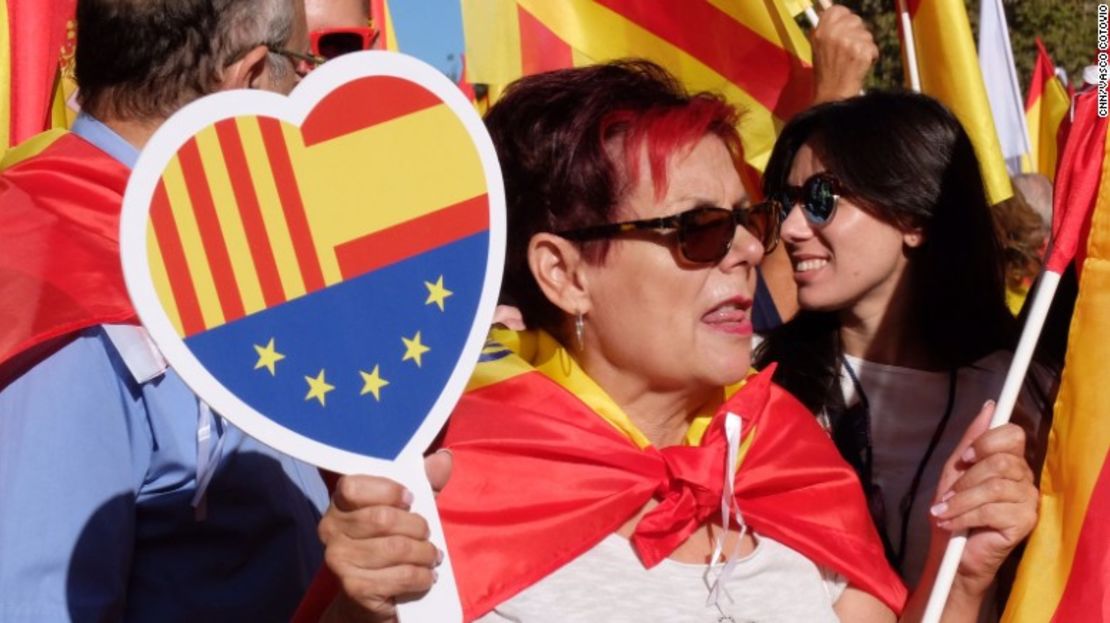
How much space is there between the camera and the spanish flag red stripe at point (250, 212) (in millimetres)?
2055

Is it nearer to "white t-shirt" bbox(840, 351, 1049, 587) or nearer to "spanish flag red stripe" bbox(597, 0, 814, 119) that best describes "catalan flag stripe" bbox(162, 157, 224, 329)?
"white t-shirt" bbox(840, 351, 1049, 587)

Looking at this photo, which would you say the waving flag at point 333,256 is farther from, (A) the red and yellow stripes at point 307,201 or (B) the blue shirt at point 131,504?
(B) the blue shirt at point 131,504

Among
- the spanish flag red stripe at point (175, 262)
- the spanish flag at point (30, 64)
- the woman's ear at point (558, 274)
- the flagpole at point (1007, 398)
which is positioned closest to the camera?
the spanish flag red stripe at point (175, 262)

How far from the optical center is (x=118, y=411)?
253 cm

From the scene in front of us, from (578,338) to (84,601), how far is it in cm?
95

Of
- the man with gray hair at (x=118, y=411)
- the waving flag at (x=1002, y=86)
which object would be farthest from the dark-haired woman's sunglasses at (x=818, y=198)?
the waving flag at (x=1002, y=86)

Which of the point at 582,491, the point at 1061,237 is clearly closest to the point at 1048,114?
the point at 1061,237

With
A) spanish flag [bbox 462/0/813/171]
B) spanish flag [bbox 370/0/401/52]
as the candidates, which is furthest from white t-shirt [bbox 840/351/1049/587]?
spanish flag [bbox 370/0/401/52]

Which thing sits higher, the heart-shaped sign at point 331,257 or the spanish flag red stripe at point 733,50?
the heart-shaped sign at point 331,257

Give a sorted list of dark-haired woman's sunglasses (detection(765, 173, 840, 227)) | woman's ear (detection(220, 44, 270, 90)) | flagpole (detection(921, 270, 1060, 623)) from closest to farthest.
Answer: flagpole (detection(921, 270, 1060, 623)) → woman's ear (detection(220, 44, 270, 90)) → dark-haired woman's sunglasses (detection(765, 173, 840, 227))

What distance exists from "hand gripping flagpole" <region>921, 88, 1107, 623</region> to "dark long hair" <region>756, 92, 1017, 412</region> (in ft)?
2.48

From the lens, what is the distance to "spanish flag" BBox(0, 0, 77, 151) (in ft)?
13.7

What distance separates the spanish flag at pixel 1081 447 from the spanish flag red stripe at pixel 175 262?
1467 mm

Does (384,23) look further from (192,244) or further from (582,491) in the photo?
(192,244)
